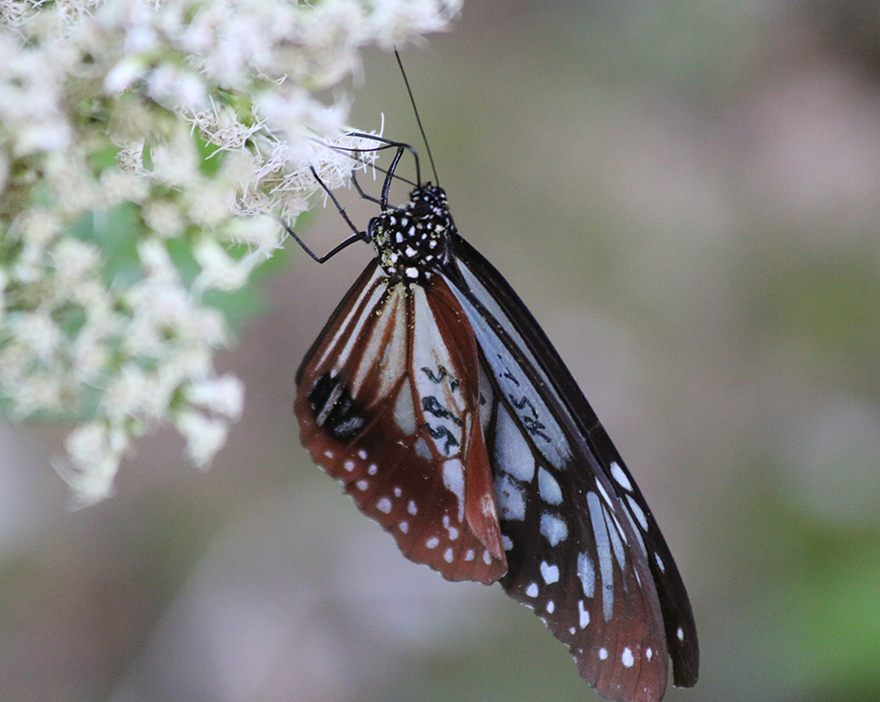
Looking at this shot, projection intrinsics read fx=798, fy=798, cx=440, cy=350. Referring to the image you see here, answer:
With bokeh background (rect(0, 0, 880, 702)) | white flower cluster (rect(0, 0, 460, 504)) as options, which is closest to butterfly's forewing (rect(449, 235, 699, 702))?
white flower cluster (rect(0, 0, 460, 504))

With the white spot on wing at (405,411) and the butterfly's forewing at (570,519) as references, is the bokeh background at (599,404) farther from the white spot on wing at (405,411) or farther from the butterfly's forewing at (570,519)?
the butterfly's forewing at (570,519)

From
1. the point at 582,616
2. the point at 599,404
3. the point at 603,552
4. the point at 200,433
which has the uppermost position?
the point at 599,404

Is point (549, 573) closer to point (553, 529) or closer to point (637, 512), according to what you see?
point (553, 529)

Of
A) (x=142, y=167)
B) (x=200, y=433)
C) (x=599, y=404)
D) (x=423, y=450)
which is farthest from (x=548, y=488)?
(x=599, y=404)

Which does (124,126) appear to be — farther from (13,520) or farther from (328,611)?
(328,611)

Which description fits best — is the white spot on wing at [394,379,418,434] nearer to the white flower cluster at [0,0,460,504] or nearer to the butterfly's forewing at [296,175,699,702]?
the butterfly's forewing at [296,175,699,702]

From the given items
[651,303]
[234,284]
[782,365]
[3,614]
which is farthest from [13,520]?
[782,365]
